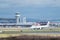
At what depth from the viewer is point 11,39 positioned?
3872cm

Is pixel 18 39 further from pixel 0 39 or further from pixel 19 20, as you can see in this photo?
pixel 19 20

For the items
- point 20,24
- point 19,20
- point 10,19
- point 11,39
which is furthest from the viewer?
point 10,19

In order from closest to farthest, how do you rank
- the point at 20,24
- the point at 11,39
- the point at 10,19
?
the point at 11,39
the point at 20,24
the point at 10,19

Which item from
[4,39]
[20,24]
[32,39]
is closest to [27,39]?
[32,39]

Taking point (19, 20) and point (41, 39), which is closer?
point (41, 39)

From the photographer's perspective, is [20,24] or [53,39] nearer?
[53,39]

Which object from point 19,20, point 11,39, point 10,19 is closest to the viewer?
point 11,39

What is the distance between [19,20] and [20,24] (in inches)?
325

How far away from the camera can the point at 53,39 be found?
3950cm

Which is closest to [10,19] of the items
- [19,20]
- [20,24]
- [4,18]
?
[4,18]

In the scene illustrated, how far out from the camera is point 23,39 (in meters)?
38.9

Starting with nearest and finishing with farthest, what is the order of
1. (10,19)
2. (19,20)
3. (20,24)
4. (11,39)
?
(11,39) → (20,24) → (19,20) → (10,19)

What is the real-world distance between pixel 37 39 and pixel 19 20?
215ft

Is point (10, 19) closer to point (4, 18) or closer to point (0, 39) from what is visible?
point (4, 18)
